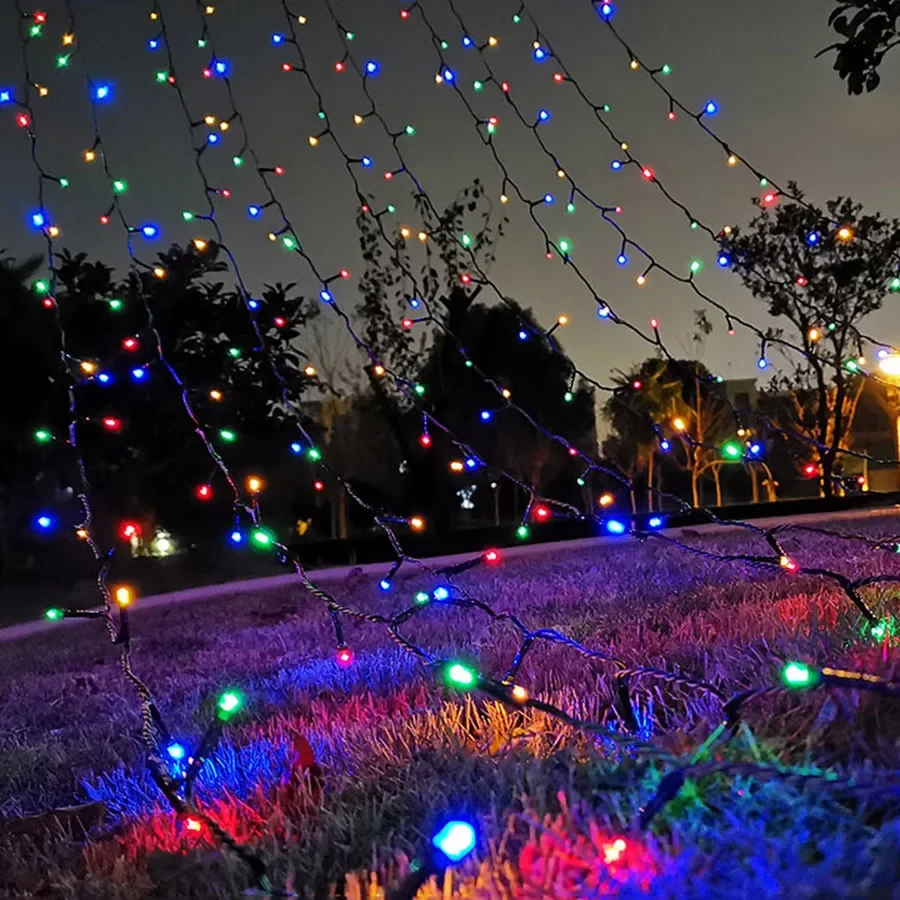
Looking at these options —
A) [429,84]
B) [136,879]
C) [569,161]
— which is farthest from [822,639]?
[429,84]

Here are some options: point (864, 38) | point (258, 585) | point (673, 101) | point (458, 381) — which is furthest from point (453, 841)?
point (458, 381)

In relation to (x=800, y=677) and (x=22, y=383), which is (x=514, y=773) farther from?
(x=22, y=383)

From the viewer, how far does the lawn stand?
1.01 metres

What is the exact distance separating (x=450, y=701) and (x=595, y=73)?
93.8 inches

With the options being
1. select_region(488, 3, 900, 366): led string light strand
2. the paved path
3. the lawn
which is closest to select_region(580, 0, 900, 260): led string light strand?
select_region(488, 3, 900, 366): led string light strand

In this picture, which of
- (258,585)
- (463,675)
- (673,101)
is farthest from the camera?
(258,585)

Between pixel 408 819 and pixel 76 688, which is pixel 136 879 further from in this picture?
pixel 76 688

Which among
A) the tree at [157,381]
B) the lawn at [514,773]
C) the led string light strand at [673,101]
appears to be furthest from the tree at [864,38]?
the tree at [157,381]

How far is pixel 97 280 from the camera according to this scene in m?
7.68

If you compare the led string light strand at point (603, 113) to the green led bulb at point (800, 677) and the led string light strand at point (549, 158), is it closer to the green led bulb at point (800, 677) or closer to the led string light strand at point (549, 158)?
the led string light strand at point (549, 158)

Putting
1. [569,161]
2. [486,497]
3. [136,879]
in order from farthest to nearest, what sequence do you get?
[486,497]
[569,161]
[136,879]

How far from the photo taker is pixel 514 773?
1286 mm

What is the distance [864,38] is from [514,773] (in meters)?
1.99

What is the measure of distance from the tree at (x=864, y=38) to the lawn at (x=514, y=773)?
4.43 ft
